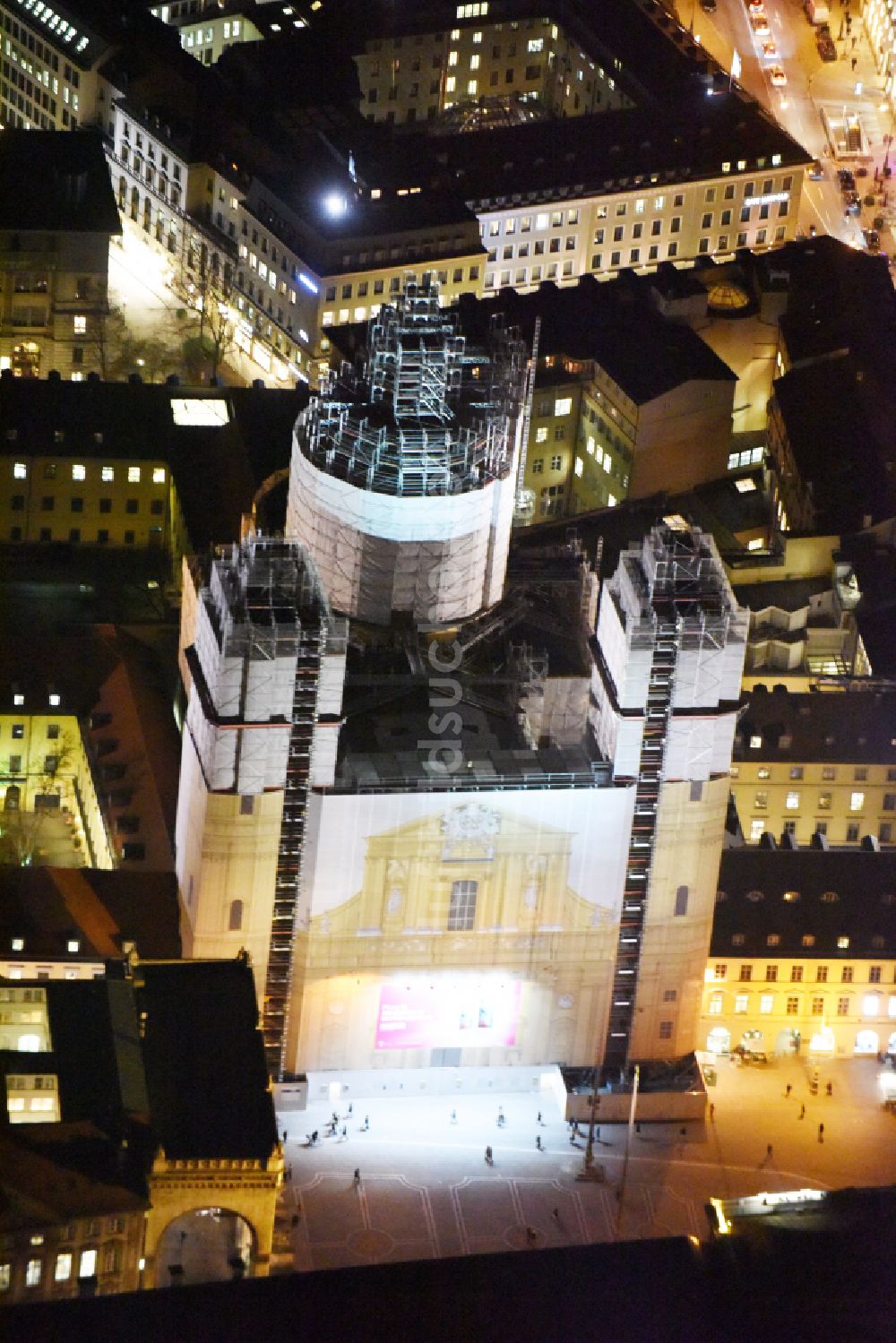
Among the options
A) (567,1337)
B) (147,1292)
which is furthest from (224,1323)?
(567,1337)

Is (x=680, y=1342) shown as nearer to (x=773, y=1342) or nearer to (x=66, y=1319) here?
(x=773, y=1342)

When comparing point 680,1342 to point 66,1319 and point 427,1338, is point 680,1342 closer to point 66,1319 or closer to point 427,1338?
point 427,1338

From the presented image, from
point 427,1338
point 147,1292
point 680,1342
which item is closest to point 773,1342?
point 680,1342

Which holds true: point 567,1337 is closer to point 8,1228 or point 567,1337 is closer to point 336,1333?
point 336,1333

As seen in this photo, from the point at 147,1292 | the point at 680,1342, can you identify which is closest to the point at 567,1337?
the point at 680,1342

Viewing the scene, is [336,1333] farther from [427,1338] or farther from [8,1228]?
[8,1228]
